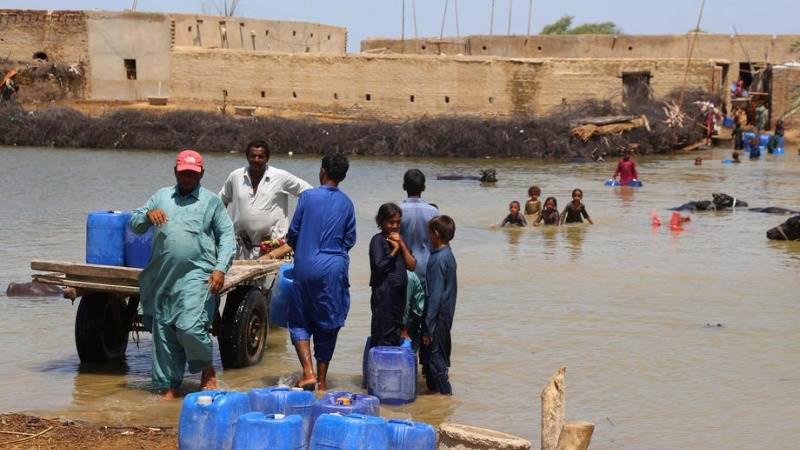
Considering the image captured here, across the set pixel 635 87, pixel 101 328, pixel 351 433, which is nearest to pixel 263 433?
pixel 351 433

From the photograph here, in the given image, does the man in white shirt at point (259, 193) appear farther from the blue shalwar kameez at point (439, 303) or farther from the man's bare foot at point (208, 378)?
the man's bare foot at point (208, 378)

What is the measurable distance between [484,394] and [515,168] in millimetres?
24177

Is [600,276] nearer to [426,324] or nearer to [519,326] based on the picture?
[519,326]

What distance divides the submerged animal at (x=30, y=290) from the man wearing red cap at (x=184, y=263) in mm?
4806

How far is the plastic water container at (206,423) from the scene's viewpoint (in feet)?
19.6

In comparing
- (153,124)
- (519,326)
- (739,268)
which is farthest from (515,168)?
(519,326)

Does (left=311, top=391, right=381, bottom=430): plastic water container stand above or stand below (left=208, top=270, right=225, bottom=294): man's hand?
below

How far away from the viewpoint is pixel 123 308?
28.3 feet

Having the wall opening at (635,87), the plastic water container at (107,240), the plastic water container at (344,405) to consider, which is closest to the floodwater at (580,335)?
the plastic water container at (107,240)

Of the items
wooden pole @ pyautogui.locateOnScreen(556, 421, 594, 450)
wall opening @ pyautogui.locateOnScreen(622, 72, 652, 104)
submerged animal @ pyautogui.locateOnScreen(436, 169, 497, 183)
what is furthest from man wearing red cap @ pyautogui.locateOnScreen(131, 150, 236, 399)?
wall opening @ pyautogui.locateOnScreen(622, 72, 652, 104)

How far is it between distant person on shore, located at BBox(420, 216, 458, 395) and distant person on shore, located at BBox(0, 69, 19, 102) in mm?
36574

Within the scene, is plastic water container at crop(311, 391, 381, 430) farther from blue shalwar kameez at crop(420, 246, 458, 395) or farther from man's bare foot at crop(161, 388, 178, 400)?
man's bare foot at crop(161, 388, 178, 400)

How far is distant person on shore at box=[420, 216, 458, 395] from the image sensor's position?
24.7 feet

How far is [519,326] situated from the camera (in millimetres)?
10734
